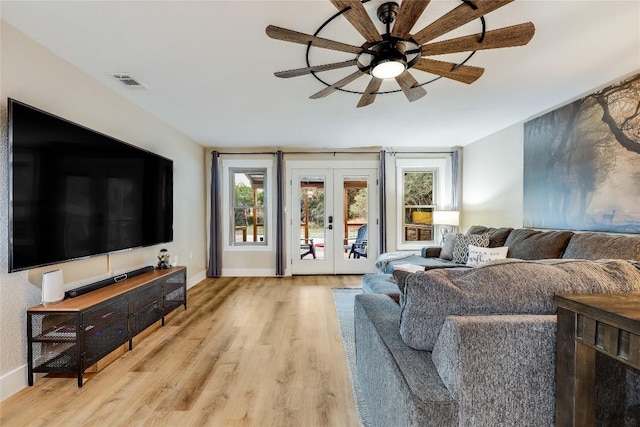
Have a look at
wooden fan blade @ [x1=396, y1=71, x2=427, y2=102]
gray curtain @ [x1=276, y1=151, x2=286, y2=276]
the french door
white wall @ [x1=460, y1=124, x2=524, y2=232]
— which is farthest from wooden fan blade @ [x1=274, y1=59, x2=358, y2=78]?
the french door

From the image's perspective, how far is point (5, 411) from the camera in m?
1.86

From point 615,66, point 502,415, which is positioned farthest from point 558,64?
point 502,415

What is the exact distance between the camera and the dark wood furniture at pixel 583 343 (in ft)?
2.95

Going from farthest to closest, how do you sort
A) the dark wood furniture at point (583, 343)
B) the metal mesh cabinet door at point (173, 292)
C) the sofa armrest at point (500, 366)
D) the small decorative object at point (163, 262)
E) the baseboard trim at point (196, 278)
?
the baseboard trim at point (196, 278) → the small decorative object at point (163, 262) → the metal mesh cabinet door at point (173, 292) → the sofa armrest at point (500, 366) → the dark wood furniture at point (583, 343)

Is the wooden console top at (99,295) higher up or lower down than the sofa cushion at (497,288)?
lower down

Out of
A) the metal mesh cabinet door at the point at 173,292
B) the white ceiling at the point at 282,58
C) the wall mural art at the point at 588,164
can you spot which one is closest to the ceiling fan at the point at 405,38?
the white ceiling at the point at 282,58

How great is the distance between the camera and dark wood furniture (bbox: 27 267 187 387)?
209 centimetres

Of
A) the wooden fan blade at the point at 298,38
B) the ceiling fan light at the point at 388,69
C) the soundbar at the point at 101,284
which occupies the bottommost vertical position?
the soundbar at the point at 101,284

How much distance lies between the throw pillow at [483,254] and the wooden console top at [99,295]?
3.54 metres

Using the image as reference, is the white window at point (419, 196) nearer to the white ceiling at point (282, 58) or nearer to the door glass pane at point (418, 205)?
the door glass pane at point (418, 205)

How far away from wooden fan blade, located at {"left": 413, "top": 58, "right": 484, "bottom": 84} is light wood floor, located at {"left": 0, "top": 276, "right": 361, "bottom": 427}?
223cm

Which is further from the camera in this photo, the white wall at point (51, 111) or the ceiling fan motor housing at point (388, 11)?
the white wall at point (51, 111)

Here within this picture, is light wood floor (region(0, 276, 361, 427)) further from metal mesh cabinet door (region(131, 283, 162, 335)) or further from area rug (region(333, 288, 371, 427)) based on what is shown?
metal mesh cabinet door (region(131, 283, 162, 335))

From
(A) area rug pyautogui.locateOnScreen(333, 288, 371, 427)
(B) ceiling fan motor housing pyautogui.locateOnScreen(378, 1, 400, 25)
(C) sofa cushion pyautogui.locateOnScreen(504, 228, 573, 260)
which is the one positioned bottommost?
(A) area rug pyautogui.locateOnScreen(333, 288, 371, 427)
